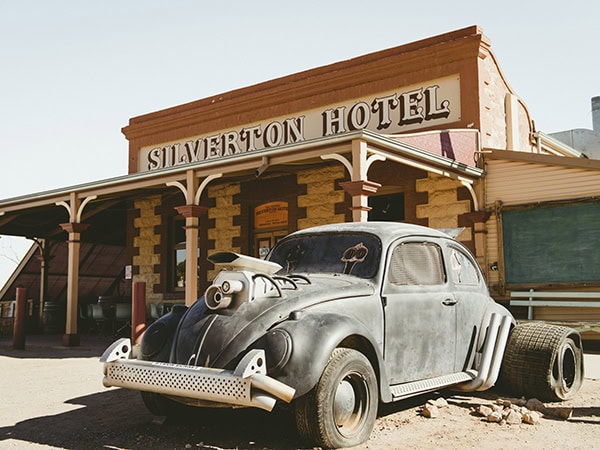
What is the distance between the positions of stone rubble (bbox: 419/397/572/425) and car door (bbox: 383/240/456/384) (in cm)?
39

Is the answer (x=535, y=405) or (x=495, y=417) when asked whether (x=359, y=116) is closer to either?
(x=535, y=405)

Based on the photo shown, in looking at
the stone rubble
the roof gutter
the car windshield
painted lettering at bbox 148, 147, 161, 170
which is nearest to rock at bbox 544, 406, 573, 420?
the stone rubble

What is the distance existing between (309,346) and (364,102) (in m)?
10.2

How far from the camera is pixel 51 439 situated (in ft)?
16.4

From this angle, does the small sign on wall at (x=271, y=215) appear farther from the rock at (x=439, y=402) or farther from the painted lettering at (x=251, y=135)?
the rock at (x=439, y=402)

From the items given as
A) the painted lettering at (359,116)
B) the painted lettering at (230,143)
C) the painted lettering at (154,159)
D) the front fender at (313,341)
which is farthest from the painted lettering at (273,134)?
the front fender at (313,341)

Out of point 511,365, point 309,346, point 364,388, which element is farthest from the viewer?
A: point 511,365

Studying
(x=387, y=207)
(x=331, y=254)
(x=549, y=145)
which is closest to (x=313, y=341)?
(x=331, y=254)

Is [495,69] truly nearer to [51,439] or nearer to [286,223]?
[286,223]

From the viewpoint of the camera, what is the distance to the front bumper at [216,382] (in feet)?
13.2

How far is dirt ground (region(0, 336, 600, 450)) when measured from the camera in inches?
183

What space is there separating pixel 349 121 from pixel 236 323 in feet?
32.6

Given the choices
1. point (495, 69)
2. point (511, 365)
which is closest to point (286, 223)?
point (495, 69)

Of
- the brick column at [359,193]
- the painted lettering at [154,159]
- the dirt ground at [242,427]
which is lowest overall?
the dirt ground at [242,427]
